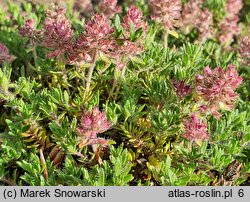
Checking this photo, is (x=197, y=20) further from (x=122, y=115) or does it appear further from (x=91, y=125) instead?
(x=91, y=125)

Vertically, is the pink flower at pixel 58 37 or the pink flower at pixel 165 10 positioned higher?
the pink flower at pixel 165 10

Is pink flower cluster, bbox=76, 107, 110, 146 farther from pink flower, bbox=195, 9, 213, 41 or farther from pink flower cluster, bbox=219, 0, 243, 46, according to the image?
pink flower cluster, bbox=219, 0, 243, 46

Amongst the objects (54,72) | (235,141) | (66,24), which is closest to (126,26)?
(66,24)

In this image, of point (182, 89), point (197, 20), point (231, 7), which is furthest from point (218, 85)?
point (231, 7)

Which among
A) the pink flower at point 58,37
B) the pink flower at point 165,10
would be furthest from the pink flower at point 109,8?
the pink flower at point 58,37

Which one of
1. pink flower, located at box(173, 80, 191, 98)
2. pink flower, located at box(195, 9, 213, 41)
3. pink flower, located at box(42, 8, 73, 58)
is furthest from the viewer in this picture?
pink flower, located at box(195, 9, 213, 41)

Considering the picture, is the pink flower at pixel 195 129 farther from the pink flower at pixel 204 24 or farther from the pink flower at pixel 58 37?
the pink flower at pixel 204 24

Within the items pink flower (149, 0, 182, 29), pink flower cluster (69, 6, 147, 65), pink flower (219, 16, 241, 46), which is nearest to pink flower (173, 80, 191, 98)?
pink flower cluster (69, 6, 147, 65)
